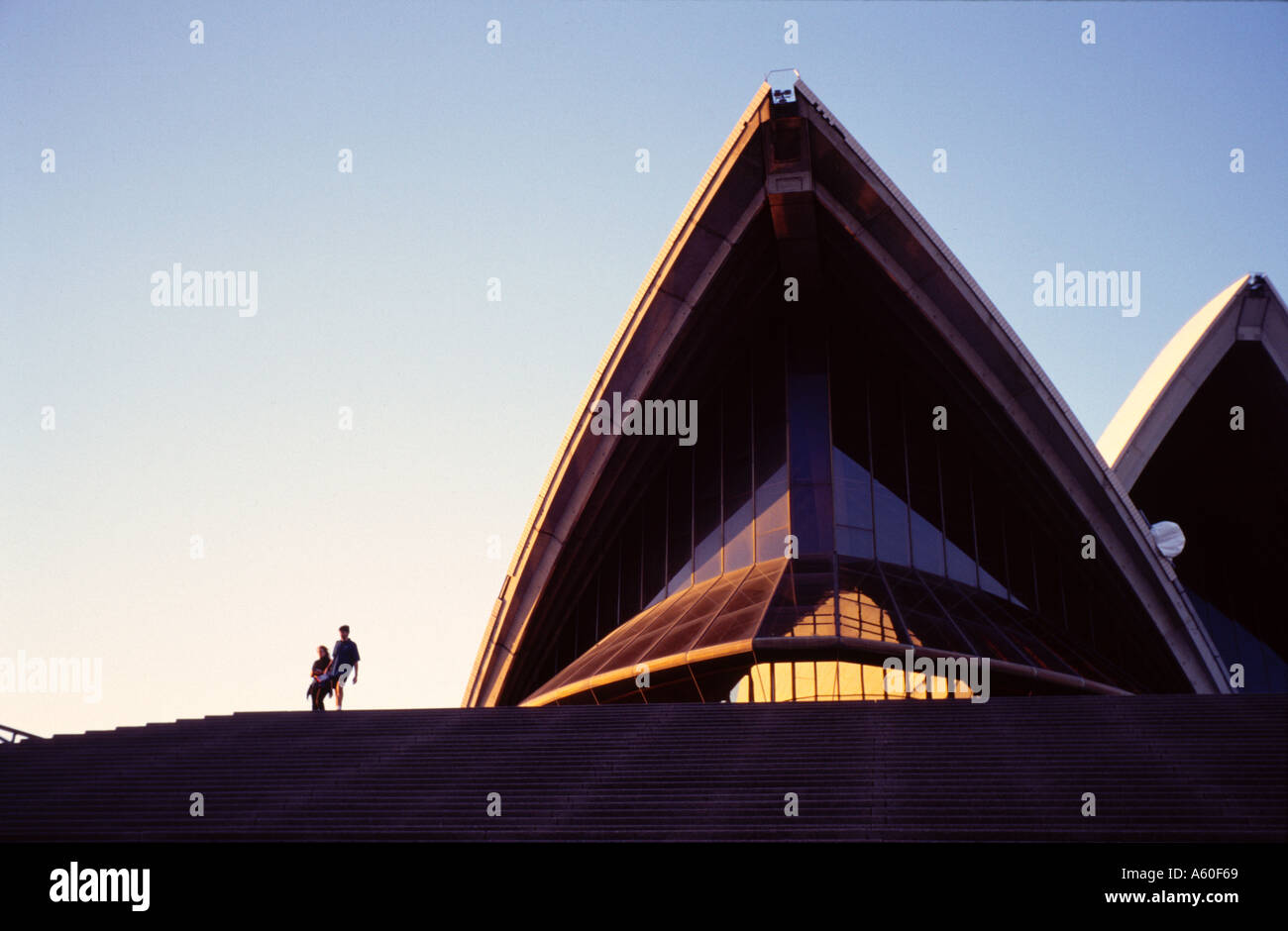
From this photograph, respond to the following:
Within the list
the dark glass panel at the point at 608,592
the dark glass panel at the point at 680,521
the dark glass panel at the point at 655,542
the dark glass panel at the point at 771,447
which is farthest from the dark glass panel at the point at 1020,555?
the dark glass panel at the point at 608,592

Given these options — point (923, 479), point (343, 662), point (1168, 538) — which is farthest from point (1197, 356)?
point (343, 662)

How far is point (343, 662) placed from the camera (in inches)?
532

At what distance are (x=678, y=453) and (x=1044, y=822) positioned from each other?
15718 millimetres

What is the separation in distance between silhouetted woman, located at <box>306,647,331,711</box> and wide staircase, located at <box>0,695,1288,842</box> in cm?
246

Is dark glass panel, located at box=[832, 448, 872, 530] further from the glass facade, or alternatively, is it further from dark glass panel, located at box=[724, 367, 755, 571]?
dark glass panel, located at box=[724, 367, 755, 571]

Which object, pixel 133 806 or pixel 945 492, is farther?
pixel 945 492

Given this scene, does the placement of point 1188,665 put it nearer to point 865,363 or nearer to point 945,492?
point 945,492

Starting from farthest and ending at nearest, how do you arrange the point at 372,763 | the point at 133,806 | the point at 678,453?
the point at 678,453 < the point at 372,763 < the point at 133,806

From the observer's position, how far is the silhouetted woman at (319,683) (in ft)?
43.8

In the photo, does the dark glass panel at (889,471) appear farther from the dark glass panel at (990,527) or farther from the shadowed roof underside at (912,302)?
the shadowed roof underside at (912,302)

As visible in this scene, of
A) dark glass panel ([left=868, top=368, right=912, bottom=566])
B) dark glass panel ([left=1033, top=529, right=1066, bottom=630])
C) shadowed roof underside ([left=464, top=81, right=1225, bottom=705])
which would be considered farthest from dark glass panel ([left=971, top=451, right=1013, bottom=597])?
dark glass panel ([left=868, top=368, right=912, bottom=566])

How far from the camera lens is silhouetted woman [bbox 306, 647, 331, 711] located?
1335cm

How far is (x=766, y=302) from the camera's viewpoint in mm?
21875
